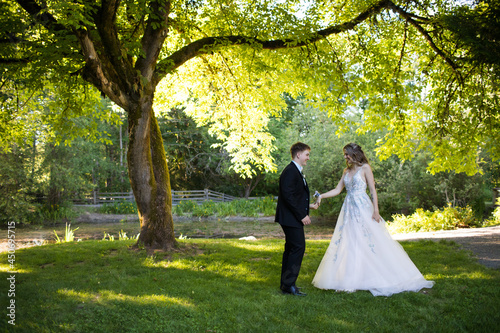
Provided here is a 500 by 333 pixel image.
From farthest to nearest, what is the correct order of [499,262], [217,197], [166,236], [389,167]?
[217,197]
[389,167]
[166,236]
[499,262]

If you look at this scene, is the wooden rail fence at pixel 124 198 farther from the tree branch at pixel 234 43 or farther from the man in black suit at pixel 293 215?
the man in black suit at pixel 293 215

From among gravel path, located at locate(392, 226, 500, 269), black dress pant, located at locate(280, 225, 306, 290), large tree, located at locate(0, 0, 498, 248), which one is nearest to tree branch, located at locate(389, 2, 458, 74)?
large tree, located at locate(0, 0, 498, 248)

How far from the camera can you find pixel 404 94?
904cm

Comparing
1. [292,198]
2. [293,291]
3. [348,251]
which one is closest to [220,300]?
[293,291]

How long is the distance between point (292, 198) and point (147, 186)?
3647mm

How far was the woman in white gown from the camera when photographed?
211 inches

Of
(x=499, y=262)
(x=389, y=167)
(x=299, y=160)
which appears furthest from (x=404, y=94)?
(x=389, y=167)

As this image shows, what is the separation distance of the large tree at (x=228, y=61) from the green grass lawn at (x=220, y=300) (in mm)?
1844

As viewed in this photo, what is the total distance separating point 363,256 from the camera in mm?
5473

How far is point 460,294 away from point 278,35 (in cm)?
624

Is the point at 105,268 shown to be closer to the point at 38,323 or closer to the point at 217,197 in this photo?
the point at 38,323

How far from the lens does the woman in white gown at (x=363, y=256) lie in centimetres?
536

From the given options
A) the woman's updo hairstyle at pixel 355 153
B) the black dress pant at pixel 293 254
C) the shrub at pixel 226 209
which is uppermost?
the woman's updo hairstyle at pixel 355 153

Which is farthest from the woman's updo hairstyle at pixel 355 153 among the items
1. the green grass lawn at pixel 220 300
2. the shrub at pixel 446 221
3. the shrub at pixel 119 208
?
the shrub at pixel 119 208
